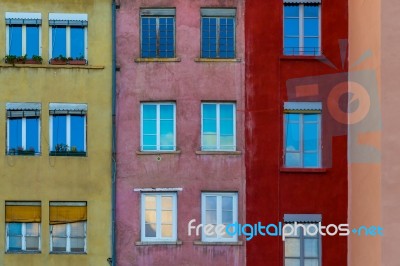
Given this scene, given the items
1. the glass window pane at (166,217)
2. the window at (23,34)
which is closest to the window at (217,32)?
the glass window pane at (166,217)

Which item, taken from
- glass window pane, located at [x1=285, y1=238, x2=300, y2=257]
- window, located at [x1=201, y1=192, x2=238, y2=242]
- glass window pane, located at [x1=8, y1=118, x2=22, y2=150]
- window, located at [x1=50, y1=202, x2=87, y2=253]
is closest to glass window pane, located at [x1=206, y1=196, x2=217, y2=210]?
window, located at [x1=201, y1=192, x2=238, y2=242]

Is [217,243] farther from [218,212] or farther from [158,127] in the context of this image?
[158,127]

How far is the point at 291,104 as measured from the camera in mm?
A: 23453

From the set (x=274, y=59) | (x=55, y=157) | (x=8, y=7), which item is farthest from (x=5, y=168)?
(x=274, y=59)

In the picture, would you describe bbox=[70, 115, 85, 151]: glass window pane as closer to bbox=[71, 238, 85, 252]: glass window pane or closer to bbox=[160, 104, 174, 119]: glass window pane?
bbox=[160, 104, 174, 119]: glass window pane

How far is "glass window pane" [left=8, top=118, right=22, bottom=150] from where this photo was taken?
76.5ft

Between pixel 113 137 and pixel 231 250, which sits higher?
pixel 113 137

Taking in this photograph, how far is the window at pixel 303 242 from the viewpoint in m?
23.0

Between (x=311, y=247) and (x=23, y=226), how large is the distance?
851cm

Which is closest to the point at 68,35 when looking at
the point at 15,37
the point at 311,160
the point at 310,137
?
the point at 15,37

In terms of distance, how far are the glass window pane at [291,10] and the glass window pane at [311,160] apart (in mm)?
4299

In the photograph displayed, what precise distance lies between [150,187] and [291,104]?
488 cm

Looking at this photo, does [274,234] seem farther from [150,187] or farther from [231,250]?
[150,187]

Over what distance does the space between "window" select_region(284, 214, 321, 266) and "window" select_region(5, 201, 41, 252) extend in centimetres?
735
